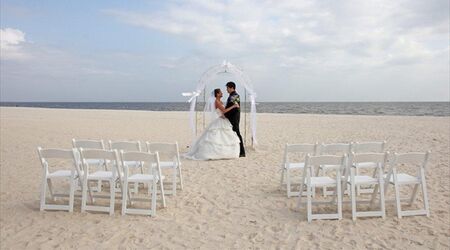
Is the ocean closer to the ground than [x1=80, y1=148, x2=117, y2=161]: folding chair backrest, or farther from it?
farther from it

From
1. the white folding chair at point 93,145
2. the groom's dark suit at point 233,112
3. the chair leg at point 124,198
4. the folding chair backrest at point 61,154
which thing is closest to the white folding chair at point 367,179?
the chair leg at point 124,198

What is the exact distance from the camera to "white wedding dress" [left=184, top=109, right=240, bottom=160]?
33.8 ft

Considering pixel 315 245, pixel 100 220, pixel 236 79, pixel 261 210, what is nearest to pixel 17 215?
pixel 100 220

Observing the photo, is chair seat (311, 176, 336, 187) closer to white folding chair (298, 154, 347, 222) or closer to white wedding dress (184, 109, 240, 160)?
white folding chair (298, 154, 347, 222)

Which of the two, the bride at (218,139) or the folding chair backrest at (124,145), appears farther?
the bride at (218,139)

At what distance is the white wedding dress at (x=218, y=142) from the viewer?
10312 mm

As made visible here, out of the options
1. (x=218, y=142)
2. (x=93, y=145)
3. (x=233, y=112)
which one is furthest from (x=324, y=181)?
(x=233, y=112)

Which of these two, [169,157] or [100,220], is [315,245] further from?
[169,157]

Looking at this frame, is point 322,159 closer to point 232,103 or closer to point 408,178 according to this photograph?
point 408,178

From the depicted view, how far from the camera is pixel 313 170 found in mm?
7273

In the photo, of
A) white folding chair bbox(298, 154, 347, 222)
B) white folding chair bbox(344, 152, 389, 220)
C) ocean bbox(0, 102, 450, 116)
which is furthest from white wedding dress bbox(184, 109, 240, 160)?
white folding chair bbox(344, 152, 389, 220)

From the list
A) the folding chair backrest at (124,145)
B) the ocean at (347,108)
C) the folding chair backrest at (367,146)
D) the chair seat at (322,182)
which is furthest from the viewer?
the ocean at (347,108)

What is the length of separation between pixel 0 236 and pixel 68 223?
83 centimetres

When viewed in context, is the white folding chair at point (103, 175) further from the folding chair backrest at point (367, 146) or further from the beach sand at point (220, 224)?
the folding chair backrest at point (367, 146)
